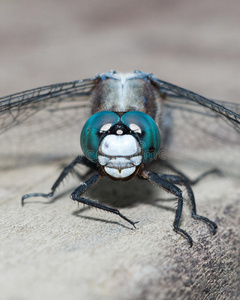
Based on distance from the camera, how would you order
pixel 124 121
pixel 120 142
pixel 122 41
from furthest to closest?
pixel 122 41 → pixel 124 121 → pixel 120 142

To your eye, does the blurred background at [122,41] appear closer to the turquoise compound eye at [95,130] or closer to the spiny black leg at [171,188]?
the spiny black leg at [171,188]

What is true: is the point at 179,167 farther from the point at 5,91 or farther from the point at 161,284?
the point at 5,91

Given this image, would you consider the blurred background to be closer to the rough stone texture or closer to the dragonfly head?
the rough stone texture

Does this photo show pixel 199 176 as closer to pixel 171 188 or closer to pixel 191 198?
pixel 191 198

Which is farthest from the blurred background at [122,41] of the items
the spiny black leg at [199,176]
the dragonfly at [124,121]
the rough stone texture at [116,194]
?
the spiny black leg at [199,176]

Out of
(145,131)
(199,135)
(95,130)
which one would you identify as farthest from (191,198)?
(199,135)

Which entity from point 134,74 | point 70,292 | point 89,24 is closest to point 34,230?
point 70,292
